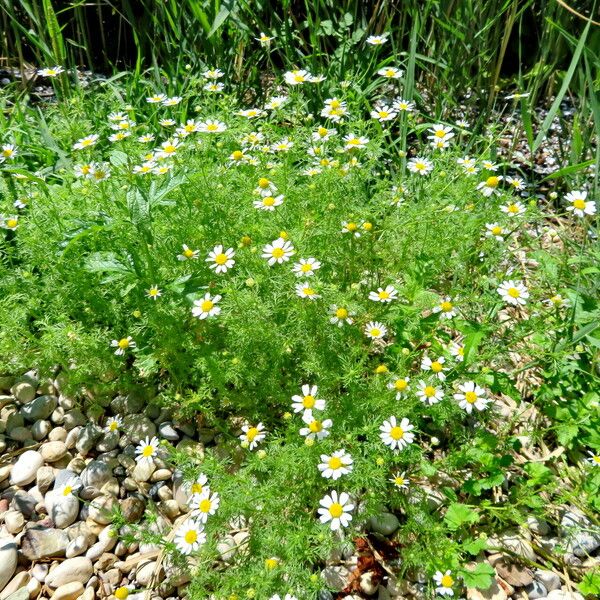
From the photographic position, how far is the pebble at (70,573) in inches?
79.1

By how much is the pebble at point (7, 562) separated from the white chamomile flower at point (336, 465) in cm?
108

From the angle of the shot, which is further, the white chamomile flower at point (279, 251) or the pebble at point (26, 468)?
the pebble at point (26, 468)

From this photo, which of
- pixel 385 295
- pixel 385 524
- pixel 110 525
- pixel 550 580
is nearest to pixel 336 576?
pixel 385 524

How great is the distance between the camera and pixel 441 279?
2.71m

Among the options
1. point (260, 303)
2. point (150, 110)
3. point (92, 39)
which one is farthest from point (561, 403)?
point (92, 39)

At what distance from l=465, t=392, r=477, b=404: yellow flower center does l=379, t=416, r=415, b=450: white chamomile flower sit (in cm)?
26


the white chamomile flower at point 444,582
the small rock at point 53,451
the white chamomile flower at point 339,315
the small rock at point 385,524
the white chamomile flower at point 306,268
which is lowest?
the small rock at point 53,451

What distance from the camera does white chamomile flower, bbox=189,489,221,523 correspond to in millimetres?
1753

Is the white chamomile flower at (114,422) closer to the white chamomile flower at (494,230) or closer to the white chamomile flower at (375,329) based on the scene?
the white chamomile flower at (375,329)

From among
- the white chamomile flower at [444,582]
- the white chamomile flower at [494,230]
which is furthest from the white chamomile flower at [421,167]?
the white chamomile flower at [444,582]

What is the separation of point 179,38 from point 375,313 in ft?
7.52

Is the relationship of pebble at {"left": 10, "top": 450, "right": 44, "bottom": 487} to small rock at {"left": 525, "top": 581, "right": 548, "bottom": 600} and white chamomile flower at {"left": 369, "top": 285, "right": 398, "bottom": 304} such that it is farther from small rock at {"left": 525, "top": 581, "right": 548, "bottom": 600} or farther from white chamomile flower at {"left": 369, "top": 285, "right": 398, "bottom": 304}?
small rock at {"left": 525, "top": 581, "right": 548, "bottom": 600}

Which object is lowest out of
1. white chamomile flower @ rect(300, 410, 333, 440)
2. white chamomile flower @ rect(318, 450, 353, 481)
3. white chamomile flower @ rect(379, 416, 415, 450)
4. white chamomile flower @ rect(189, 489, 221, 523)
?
white chamomile flower @ rect(189, 489, 221, 523)

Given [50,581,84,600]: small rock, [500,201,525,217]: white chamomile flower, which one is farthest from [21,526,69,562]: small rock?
[500,201,525,217]: white chamomile flower
